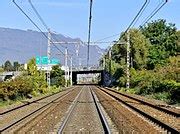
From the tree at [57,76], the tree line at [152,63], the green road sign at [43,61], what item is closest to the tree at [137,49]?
the tree line at [152,63]

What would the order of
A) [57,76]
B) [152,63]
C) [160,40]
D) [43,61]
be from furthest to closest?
1. [160,40]
2. [57,76]
3. [152,63]
4. [43,61]

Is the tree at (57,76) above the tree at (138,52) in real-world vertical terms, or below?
below

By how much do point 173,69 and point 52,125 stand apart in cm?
3762

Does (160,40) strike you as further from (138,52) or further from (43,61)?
(43,61)

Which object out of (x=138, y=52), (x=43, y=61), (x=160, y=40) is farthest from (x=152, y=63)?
(x=160, y=40)

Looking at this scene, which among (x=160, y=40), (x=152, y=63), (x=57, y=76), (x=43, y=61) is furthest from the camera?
(x=160, y=40)

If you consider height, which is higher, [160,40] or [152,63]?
[160,40]

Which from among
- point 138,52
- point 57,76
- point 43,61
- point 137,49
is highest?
point 137,49

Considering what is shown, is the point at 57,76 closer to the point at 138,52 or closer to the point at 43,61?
the point at 43,61

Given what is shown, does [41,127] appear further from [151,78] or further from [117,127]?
[151,78]

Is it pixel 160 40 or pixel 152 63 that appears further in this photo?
pixel 160 40

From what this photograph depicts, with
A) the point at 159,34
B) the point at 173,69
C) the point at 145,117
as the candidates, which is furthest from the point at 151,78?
the point at 159,34

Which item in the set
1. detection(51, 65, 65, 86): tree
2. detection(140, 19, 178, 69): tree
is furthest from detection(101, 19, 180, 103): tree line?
detection(51, 65, 65, 86): tree

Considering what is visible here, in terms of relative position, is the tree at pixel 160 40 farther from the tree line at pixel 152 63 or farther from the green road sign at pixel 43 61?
the green road sign at pixel 43 61
